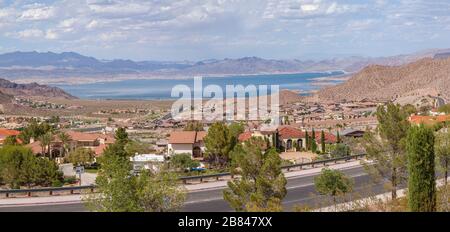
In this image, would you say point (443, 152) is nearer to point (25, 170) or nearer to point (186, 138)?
point (25, 170)

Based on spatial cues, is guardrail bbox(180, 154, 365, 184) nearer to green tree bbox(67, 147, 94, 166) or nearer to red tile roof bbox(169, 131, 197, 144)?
red tile roof bbox(169, 131, 197, 144)

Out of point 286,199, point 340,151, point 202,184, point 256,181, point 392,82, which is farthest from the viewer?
point 392,82

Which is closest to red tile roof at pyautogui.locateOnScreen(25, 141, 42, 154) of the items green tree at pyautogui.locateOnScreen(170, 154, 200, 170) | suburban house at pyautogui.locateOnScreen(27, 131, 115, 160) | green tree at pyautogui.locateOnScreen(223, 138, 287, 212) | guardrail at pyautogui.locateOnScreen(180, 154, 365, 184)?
suburban house at pyautogui.locateOnScreen(27, 131, 115, 160)

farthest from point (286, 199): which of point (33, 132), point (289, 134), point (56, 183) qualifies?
point (33, 132)
